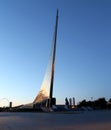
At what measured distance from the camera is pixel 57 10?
38094 mm

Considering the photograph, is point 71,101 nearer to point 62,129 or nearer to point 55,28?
point 55,28

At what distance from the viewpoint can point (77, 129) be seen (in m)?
8.62

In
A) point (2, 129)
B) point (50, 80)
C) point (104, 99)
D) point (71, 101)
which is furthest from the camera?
point (104, 99)

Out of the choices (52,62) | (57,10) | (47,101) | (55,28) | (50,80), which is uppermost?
(57,10)

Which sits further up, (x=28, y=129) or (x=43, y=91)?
(x=43, y=91)

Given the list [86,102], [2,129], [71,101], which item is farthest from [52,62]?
[86,102]

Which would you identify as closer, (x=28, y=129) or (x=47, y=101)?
(x=28, y=129)

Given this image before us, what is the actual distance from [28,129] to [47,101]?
96.8 ft

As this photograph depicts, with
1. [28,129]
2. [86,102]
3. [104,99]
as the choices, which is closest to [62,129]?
[28,129]

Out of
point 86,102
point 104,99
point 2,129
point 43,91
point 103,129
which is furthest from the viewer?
point 104,99

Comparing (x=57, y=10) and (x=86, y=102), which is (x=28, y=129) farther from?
(x=86, y=102)

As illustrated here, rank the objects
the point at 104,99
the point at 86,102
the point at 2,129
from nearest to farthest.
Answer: the point at 2,129 → the point at 86,102 → the point at 104,99

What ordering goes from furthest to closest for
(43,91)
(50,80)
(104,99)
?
(104,99)
(43,91)
(50,80)

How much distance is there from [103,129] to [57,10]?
3101 centimetres
